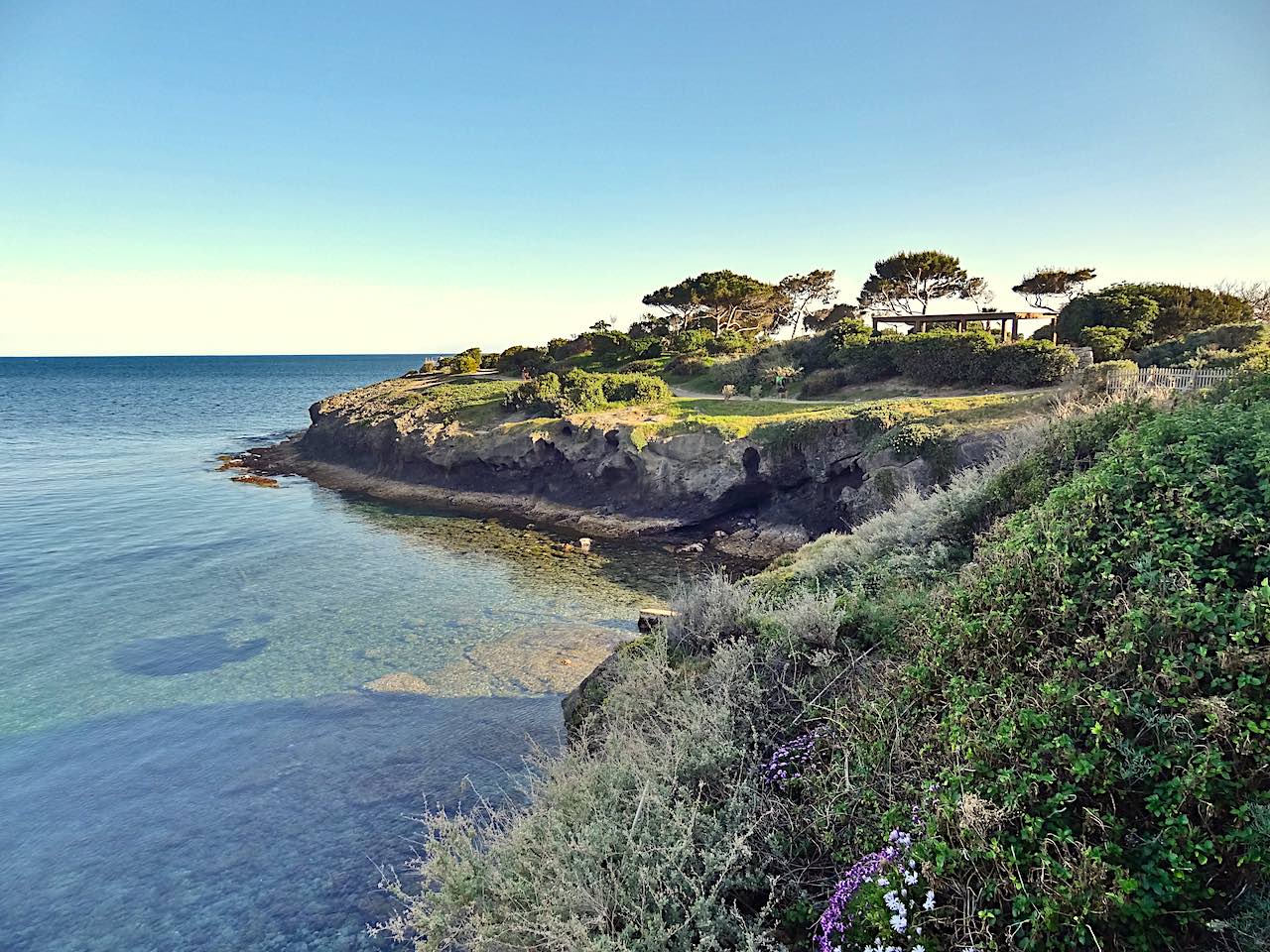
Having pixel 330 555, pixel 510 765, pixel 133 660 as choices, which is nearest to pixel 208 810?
pixel 510 765

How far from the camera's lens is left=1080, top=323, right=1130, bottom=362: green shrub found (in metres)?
28.8

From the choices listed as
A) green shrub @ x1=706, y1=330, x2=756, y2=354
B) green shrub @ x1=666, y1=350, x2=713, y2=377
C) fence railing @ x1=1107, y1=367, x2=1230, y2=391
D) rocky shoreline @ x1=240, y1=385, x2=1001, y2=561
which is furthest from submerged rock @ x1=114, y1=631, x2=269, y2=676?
green shrub @ x1=706, y1=330, x2=756, y2=354

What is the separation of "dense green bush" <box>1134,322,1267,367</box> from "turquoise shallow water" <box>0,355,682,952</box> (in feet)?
65.0

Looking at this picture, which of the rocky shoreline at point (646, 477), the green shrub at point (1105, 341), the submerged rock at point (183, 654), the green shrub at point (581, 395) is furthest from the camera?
the green shrub at point (581, 395)

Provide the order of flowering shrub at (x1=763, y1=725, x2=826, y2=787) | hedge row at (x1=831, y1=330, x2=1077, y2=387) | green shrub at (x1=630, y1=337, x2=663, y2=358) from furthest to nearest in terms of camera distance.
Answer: green shrub at (x1=630, y1=337, x2=663, y2=358), hedge row at (x1=831, y1=330, x2=1077, y2=387), flowering shrub at (x1=763, y1=725, x2=826, y2=787)

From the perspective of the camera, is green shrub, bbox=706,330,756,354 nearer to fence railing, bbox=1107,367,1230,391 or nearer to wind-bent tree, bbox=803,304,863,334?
wind-bent tree, bbox=803,304,863,334

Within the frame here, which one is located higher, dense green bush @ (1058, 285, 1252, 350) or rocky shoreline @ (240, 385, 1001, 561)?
dense green bush @ (1058, 285, 1252, 350)

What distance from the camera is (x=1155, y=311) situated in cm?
3309

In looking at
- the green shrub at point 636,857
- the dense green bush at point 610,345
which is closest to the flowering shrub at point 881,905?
the green shrub at point 636,857

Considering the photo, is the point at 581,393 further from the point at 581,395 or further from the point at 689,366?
the point at 689,366

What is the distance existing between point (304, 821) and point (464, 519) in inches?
714

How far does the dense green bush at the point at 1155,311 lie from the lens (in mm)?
32344

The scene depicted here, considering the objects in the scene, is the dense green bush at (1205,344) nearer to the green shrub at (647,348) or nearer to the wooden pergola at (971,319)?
the wooden pergola at (971,319)

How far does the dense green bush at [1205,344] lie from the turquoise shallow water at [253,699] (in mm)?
19825
